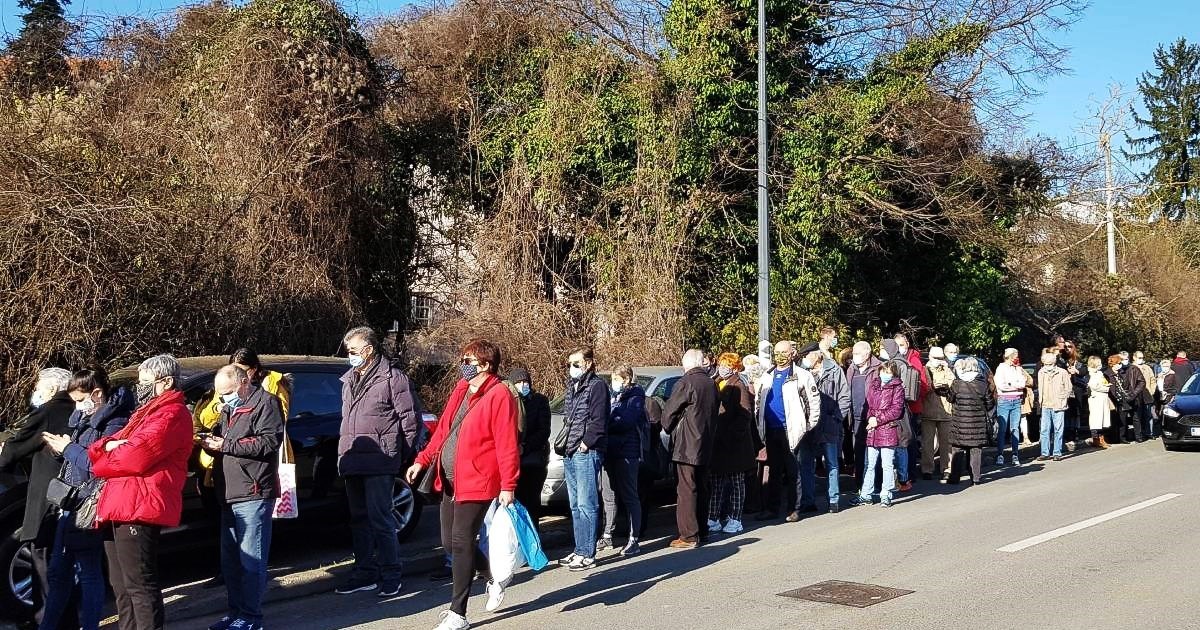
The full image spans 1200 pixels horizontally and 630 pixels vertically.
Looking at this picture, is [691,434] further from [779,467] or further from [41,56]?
[41,56]

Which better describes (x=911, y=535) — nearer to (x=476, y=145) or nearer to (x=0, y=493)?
(x=0, y=493)

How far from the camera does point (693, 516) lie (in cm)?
1004

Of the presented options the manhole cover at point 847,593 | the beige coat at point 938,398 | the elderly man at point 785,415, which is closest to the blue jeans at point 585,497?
the manhole cover at point 847,593

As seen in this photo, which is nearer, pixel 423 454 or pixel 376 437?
pixel 423 454

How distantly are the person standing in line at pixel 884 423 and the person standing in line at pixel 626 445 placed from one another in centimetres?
350

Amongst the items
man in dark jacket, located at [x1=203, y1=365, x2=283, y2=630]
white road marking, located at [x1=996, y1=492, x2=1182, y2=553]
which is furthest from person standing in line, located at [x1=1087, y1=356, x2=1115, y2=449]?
man in dark jacket, located at [x1=203, y1=365, x2=283, y2=630]

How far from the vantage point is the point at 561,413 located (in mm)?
12367

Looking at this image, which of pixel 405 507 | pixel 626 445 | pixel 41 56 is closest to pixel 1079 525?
pixel 626 445

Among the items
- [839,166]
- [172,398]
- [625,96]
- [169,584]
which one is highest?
[625,96]

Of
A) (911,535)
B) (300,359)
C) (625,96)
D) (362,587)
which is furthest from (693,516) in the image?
(625,96)

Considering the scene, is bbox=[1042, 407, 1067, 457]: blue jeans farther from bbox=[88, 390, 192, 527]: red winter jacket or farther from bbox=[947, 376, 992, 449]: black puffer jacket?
bbox=[88, 390, 192, 527]: red winter jacket

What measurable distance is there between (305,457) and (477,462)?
122 inches

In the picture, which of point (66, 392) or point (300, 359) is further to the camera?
point (300, 359)

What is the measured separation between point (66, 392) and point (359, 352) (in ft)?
6.37
